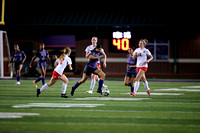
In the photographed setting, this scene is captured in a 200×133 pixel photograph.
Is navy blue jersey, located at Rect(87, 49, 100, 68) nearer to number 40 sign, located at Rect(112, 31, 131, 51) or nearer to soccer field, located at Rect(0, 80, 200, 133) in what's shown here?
soccer field, located at Rect(0, 80, 200, 133)

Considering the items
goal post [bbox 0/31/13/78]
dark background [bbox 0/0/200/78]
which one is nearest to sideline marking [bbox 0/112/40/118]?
goal post [bbox 0/31/13/78]

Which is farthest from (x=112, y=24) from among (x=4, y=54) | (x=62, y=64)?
(x=62, y=64)

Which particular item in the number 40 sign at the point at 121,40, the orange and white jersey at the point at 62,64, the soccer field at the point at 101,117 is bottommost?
the soccer field at the point at 101,117

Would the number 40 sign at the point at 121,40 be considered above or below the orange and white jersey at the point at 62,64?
above

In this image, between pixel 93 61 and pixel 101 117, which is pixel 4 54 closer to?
pixel 93 61

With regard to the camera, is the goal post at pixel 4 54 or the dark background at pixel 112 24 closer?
the goal post at pixel 4 54

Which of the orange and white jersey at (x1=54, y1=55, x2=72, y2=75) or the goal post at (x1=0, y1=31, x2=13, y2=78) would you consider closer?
the orange and white jersey at (x1=54, y1=55, x2=72, y2=75)

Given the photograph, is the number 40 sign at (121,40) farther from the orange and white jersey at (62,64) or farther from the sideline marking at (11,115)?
the sideline marking at (11,115)

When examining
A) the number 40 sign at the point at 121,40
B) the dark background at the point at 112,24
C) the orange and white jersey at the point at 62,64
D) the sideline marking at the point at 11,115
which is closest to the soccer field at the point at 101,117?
the sideline marking at the point at 11,115

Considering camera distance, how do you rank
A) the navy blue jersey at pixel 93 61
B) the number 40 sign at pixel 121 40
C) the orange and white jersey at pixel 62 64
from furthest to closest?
the number 40 sign at pixel 121 40, the navy blue jersey at pixel 93 61, the orange and white jersey at pixel 62 64

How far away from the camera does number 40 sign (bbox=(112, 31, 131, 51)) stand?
110 feet

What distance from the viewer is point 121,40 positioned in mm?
33719

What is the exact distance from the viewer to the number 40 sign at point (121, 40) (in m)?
33.4

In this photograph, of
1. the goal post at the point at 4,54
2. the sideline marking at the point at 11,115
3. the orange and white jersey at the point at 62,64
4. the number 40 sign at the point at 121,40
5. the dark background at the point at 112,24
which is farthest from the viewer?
the dark background at the point at 112,24
